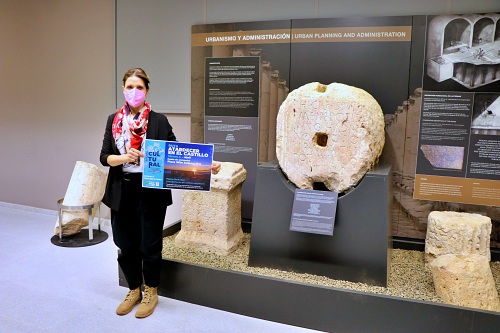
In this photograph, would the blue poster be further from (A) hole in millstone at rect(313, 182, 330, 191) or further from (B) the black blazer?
(A) hole in millstone at rect(313, 182, 330, 191)

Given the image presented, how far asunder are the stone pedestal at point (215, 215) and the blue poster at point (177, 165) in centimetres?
96

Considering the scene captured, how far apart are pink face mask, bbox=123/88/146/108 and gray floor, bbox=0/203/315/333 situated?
1.45 metres

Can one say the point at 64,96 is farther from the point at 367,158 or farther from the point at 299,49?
the point at 367,158

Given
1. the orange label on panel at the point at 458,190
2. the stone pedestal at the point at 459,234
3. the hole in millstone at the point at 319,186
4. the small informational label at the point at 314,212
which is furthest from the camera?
the orange label on panel at the point at 458,190

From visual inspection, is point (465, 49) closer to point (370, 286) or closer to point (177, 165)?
point (370, 286)

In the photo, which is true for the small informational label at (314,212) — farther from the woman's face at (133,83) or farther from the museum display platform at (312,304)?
the woman's face at (133,83)

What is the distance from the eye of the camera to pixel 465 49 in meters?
3.62

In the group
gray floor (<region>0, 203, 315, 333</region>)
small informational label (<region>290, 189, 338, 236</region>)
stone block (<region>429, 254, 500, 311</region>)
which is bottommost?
gray floor (<region>0, 203, 315, 333</region>)

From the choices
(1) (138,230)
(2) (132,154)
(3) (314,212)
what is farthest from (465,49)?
(1) (138,230)

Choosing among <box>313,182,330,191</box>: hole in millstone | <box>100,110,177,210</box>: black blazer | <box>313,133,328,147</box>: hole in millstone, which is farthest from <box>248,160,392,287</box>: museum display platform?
<box>100,110,177,210</box>: black blazer

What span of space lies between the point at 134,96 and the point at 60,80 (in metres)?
2.94

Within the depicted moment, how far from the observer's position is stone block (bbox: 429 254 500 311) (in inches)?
110

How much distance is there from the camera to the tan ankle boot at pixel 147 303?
2965 millimetres

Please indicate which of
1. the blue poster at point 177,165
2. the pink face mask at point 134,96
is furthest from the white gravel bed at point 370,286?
the pink face mask at point 134,96
